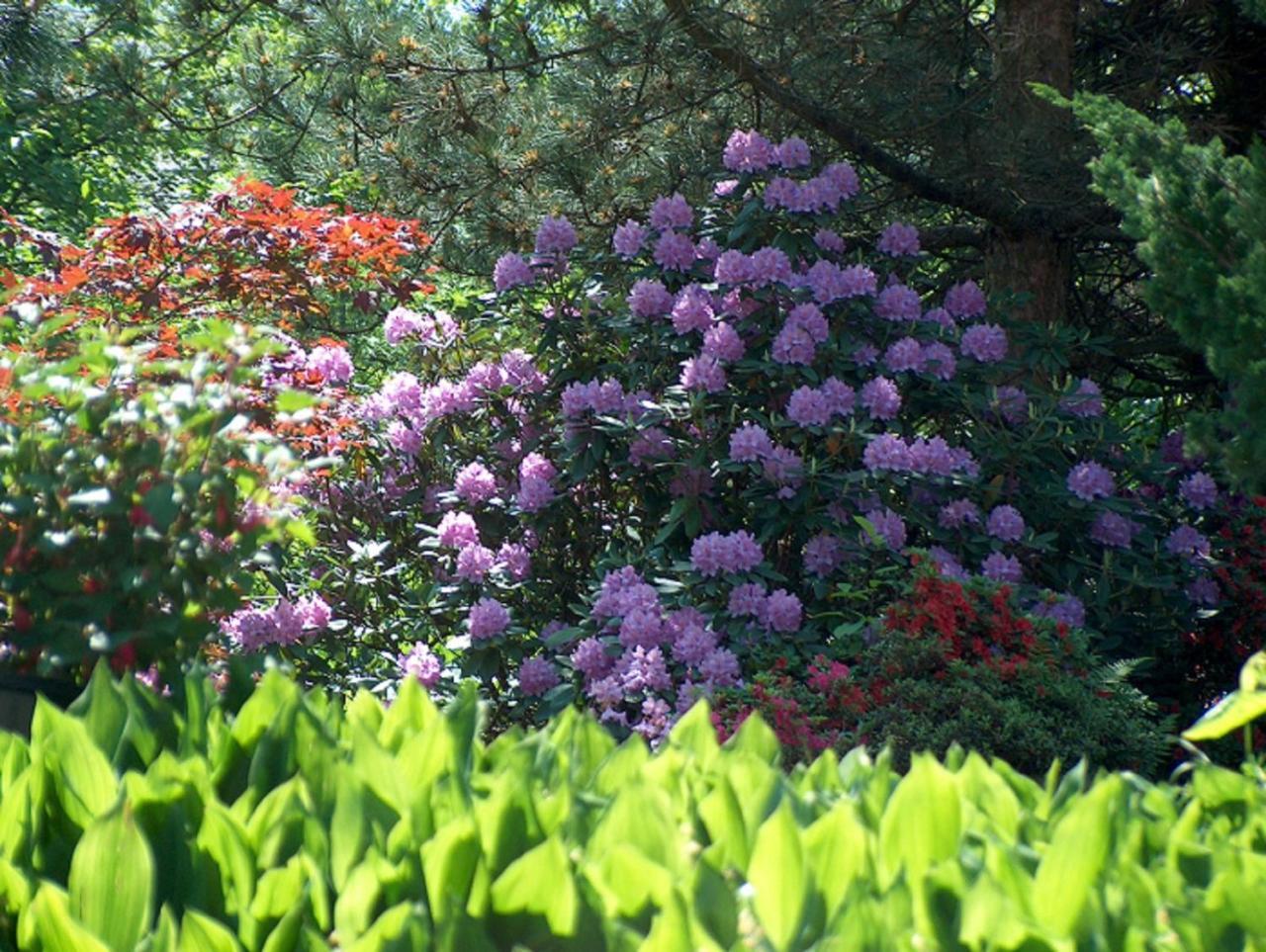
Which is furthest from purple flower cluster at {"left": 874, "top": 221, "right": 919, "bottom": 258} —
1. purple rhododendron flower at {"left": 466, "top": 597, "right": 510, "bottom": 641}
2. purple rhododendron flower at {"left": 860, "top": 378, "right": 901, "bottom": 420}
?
purple rhododendron flower at {"left": 466, "top": 597, "right": 510, "bottom": 641}

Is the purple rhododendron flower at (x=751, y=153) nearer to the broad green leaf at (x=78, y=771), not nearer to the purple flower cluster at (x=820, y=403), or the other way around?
the purple flower cluster at (x=820, y=403)

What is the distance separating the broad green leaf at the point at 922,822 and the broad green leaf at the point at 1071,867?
0.50 feet

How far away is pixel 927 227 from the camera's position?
23.9 feet

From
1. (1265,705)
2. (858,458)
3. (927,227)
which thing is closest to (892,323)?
(858,458)

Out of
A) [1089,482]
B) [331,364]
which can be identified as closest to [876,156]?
[1089,482]

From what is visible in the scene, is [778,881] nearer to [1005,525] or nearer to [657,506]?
[1005,525]

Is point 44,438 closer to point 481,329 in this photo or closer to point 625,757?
point 625,757

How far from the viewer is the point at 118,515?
317 centimetres

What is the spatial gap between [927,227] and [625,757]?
5.75 meters

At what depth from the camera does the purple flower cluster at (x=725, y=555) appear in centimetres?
465

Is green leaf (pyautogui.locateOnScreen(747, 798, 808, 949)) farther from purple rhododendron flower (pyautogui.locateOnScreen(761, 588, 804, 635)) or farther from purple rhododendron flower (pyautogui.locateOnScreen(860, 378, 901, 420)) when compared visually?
purple rhododendron flower (pyautogui.locateOnScreen(860, 378, 901, 420))

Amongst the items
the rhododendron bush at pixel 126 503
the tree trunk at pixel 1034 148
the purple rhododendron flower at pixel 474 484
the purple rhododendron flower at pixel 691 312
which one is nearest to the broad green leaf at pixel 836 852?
the rhododendron bush at pixel 126 503

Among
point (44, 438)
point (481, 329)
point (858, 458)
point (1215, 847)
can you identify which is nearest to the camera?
point (1215, 847)

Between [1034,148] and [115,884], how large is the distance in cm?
515
